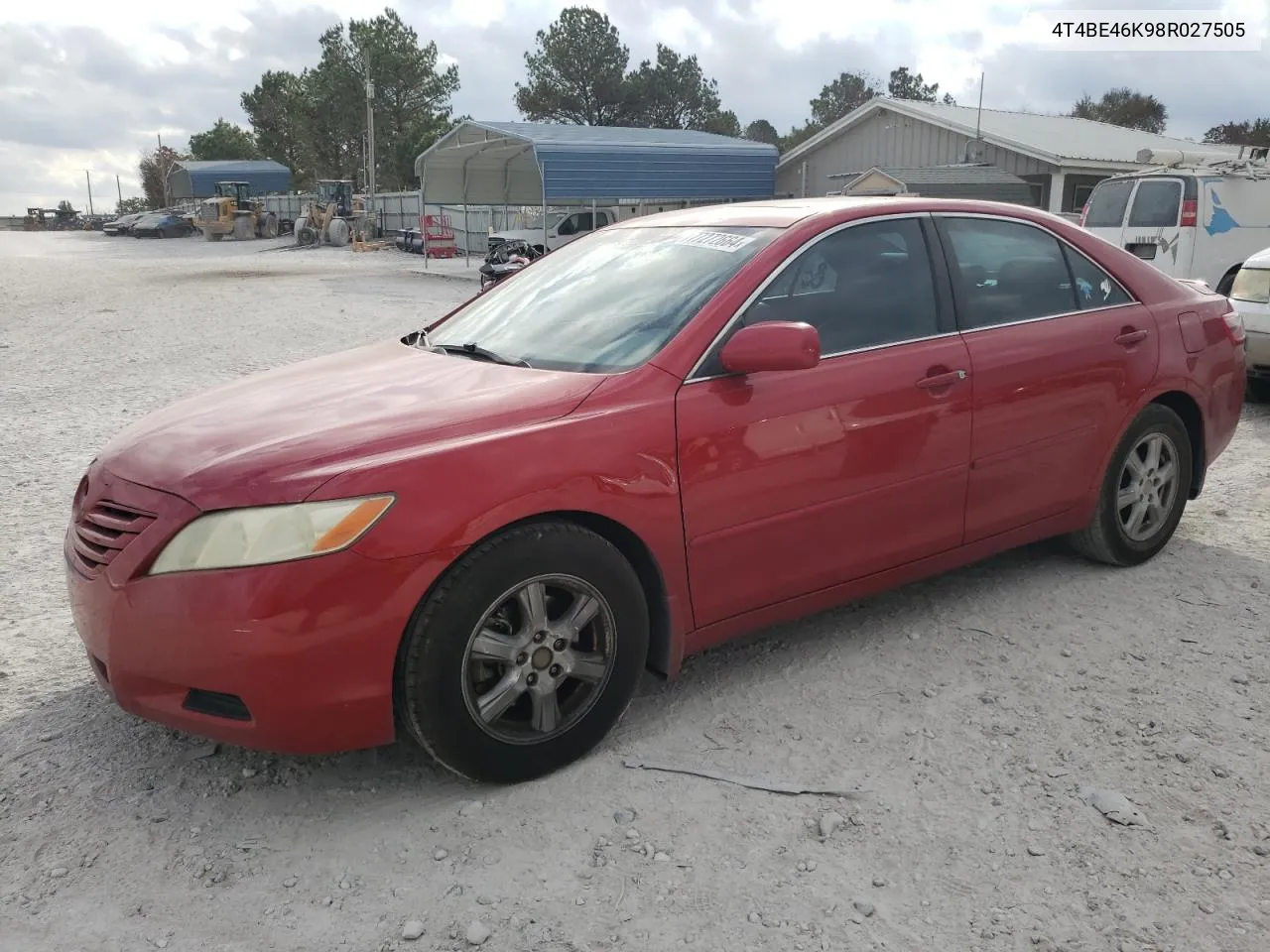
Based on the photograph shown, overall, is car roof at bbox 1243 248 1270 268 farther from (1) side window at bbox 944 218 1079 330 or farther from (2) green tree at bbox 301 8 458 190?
(2) green tree at bbox 301 8 458 190

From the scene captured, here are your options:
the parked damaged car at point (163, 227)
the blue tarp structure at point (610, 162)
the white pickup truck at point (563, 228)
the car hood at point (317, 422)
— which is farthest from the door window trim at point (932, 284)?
the parked damaged car at point (163, 227)

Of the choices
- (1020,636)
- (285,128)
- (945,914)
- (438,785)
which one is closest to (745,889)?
(945,914)

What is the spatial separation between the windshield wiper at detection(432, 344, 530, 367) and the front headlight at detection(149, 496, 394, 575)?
88 cm

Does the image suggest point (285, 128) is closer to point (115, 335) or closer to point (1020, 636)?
point (115, 335)

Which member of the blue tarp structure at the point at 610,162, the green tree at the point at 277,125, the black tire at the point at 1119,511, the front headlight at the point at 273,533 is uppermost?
the green tree at the point at 277,125

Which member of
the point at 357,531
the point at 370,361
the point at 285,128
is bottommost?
the point at 357,531

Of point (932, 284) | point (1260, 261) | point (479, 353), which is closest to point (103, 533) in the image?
point (479, 353)

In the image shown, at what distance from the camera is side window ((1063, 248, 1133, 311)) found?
4203mm

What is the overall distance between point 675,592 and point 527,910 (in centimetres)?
99

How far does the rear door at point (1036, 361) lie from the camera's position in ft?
12.5

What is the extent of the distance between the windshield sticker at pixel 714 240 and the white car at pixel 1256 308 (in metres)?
5.52

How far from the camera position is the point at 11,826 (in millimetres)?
2775

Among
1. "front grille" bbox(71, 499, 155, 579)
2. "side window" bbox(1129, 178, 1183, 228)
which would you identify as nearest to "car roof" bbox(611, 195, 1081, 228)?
"front grille" bbox(71, 499, 155, 579)

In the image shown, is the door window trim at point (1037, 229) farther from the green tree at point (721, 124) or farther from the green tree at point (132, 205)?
the green tree at point (132, 205)
